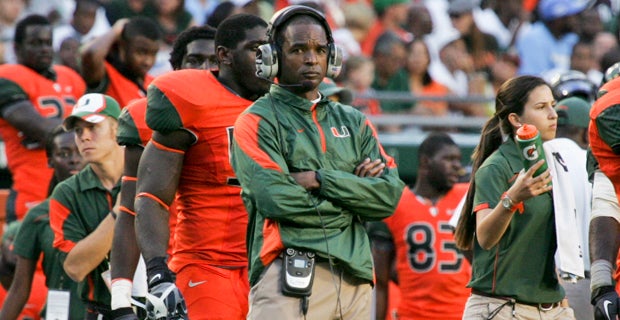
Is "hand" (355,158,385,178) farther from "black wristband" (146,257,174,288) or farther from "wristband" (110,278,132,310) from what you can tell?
"wristband" (110,278,132,310)

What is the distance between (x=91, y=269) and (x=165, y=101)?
155 cm

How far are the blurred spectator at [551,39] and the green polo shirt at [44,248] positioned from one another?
7.32 m

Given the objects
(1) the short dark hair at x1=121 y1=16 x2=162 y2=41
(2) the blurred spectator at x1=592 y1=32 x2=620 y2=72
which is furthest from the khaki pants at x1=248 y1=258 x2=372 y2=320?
(2) the blurred spectator at x1=592 y1=32 x2=620 y2=72

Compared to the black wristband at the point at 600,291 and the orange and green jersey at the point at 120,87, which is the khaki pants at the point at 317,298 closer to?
the black wristband at the point at 600,291

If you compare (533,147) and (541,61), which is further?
(541,61)

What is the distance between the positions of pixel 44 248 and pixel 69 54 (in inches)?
168

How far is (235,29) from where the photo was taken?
616 cm

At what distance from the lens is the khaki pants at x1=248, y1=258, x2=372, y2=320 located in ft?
17.1

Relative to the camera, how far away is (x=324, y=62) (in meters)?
5.51

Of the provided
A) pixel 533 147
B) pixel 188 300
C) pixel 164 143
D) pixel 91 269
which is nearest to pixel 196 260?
pixel 188 300

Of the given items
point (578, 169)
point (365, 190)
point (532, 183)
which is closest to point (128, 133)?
point (365, 190)

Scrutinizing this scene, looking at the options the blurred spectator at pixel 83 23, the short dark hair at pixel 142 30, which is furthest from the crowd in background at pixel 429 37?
the short dark hair at pixel 142 30

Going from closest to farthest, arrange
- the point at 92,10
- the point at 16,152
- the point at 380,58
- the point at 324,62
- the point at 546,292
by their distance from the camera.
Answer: the point at 324,62
the point at 546,292
the point at 16,152
the point at 92,10
the point at 380,58

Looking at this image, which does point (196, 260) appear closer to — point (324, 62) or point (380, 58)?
point (324, 62)
